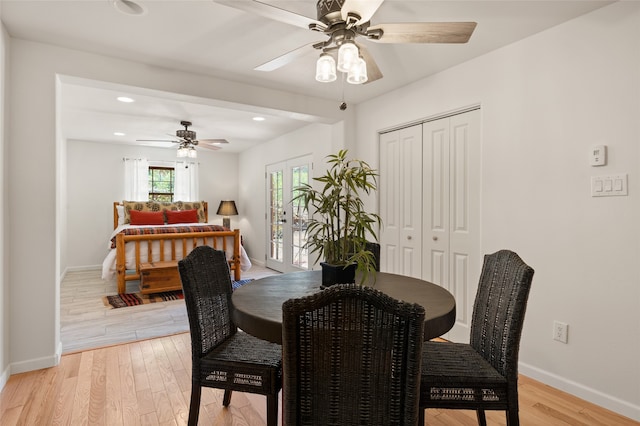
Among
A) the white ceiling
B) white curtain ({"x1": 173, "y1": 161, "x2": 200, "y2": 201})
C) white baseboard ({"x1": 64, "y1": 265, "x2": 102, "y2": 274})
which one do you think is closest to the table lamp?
white curtain ({"x1": 173, "y1": 161, "x2": 200, "y2": 201})

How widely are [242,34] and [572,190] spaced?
95.1 inches

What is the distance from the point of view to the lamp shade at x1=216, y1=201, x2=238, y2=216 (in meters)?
7.12

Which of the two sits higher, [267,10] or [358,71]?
[267,10]

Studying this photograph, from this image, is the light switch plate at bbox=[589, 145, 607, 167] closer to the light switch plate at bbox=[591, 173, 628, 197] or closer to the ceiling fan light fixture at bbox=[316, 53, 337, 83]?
the light switch plate at bbox=[591, 173, 628, 197]

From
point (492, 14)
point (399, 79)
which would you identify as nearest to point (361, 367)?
point (492, 14)

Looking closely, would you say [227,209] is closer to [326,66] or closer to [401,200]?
[401,200]

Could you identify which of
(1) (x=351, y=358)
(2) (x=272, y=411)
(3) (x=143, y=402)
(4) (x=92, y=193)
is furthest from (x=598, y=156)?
(4) (x=92, y=193)

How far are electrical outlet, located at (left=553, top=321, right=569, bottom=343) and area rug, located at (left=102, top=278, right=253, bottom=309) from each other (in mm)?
2973

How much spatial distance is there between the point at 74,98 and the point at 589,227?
4940 mm

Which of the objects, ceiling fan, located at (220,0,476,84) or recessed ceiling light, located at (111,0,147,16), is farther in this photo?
recessed ceiling light, located at (111,0,147,16)

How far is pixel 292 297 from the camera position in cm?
157

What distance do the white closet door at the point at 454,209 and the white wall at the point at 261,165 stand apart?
185 centimetres

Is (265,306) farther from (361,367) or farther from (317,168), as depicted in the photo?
(317,168)

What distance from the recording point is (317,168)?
4.93 meters
